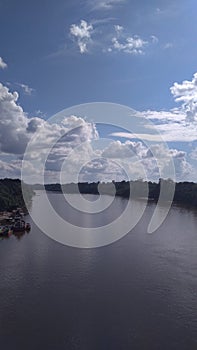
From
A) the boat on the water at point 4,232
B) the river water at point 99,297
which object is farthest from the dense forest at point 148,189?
the river water at point 99,297

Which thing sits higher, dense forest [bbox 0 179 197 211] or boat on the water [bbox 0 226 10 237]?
dense forest [bbox 0 179 197 211]

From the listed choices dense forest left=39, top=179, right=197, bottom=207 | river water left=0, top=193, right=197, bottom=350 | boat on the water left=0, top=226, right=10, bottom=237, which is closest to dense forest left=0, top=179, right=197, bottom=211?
dense forest left=39, top=179, right=197, bottom=207

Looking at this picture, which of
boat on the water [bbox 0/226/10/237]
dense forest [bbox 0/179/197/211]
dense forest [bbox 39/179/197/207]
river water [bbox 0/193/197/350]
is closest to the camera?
river water [bbox 0/193/197/350]

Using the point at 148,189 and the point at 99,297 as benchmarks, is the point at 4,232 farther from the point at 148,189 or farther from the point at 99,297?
the point at 148,189

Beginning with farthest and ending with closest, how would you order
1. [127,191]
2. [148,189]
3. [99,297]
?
[127,191] → [148,189] → [99,297]

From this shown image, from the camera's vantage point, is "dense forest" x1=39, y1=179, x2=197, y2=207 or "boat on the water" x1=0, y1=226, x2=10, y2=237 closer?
"boat on the water" x1=0, y1=226, x2=10, y2=237

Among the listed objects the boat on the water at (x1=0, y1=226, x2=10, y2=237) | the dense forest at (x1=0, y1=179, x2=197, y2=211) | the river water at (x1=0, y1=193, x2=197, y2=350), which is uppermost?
the dense forest at (x1=0, y1=179, x2=197, y2=211)

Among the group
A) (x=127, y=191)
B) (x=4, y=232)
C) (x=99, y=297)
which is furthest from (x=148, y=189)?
(x=99, y=297)

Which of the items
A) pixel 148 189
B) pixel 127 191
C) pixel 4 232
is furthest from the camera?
pixel 127 191

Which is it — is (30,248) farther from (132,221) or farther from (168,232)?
(132,221)

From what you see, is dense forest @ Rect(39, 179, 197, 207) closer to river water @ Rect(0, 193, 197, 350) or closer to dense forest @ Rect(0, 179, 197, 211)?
dense forest @ Rect(0, 179, 197, 211)
